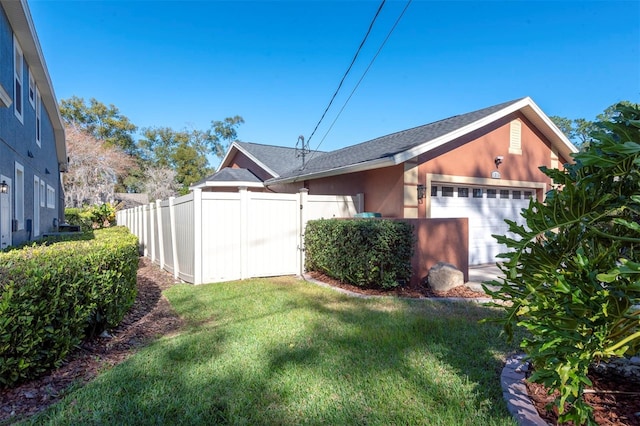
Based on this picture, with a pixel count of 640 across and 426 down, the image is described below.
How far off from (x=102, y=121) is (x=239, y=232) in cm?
3765

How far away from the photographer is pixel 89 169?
101 feet

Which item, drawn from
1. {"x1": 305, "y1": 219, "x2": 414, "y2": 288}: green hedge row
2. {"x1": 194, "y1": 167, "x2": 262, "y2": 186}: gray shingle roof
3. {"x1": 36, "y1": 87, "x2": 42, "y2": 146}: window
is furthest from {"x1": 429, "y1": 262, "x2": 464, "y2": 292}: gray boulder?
{"x1": 36, "y1": 87, "x2": 42, "y2": 146}: window

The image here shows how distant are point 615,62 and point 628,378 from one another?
12.4 metres

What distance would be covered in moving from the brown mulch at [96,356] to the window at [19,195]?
352 centimetres

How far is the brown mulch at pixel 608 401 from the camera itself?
228 centimetres

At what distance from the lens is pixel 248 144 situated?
17.7m

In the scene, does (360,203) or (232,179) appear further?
(232,179)

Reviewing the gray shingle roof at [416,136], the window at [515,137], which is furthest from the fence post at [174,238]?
the window at [515,137]

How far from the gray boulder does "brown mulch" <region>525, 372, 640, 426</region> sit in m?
3.91

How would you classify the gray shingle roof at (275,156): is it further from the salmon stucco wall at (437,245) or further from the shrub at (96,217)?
the shrub at (96,217)

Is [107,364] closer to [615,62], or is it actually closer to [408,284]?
[408,284]

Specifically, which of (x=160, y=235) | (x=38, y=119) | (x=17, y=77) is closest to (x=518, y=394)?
(x=160, y=235)

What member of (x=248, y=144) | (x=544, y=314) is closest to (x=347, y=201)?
(x=544, y=314)

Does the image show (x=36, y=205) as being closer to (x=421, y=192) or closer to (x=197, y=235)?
(x=197, y=235)
